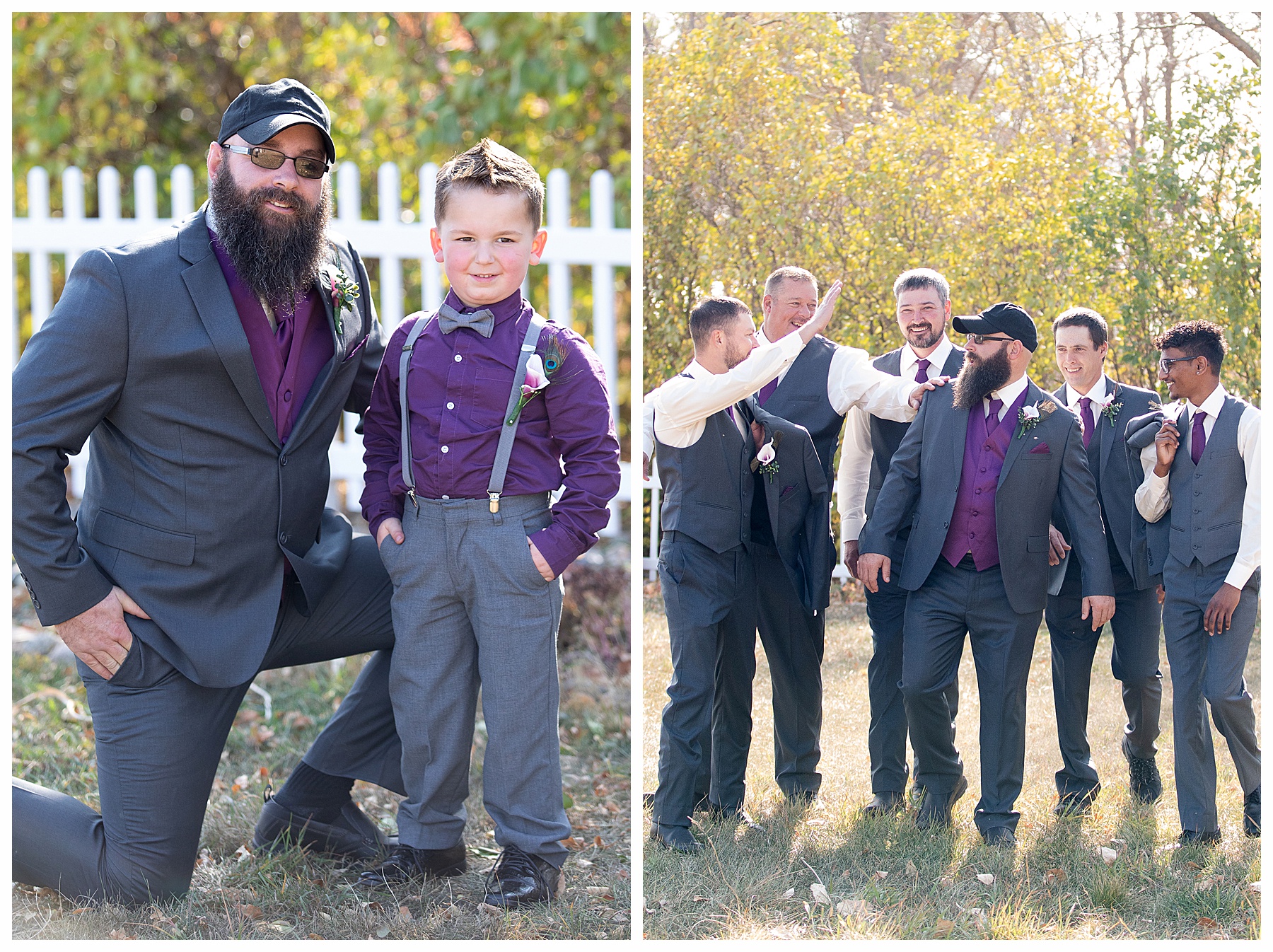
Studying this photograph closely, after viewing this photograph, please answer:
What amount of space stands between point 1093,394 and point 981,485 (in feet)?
1.49

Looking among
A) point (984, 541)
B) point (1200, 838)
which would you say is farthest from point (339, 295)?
point (1200, 838)

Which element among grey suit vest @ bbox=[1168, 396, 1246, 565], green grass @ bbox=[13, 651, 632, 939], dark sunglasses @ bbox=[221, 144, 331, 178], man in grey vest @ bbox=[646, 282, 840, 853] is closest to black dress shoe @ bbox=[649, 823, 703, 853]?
man in grey vest @ bbox=[646, 282, 840, 853]

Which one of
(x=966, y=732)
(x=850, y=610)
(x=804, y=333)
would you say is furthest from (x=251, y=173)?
(x=966, y=732)

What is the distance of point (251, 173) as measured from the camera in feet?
10.5

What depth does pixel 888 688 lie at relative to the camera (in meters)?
3.86

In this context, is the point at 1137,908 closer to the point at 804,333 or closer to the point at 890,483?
the point at 890,483

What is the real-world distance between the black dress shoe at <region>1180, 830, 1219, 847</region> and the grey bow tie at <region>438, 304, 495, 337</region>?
8.04 feet

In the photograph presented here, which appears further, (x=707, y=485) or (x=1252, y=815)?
(x=707, y=485)

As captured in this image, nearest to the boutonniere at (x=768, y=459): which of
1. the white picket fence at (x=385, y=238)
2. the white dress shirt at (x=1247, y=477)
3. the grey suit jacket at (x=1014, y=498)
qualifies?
the grey suit jacket at (x=1014, y=498)

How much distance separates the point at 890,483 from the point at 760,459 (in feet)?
1.44

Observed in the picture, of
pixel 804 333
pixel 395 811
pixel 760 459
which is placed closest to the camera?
pixel 804 333

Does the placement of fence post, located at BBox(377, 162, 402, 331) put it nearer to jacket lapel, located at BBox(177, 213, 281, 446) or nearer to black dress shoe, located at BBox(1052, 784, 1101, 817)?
jacket lapel, located at BBox(177, 213, 281, 446)

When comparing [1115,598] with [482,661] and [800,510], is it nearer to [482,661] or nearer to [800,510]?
[800,510]

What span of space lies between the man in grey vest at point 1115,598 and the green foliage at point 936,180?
0.08m
